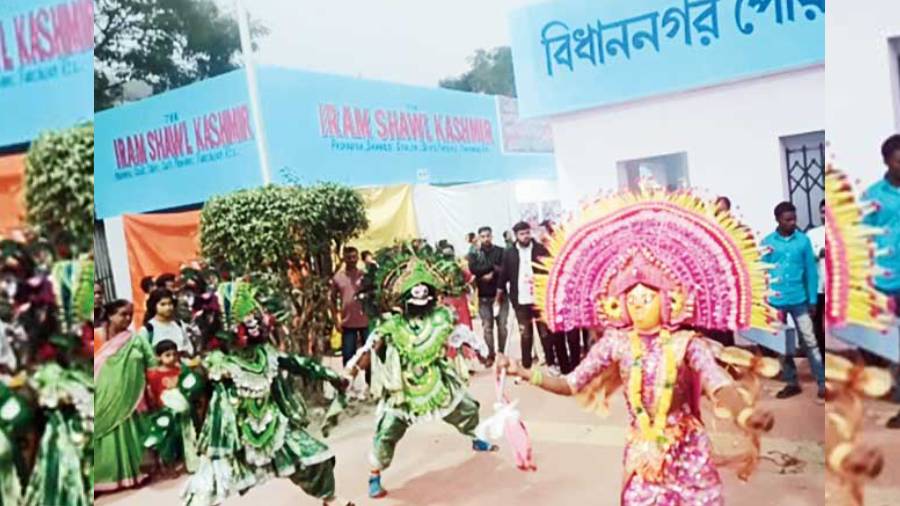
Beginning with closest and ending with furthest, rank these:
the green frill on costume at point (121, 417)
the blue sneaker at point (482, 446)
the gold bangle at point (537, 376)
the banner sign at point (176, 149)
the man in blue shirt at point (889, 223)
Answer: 1. the man in blue shirt at point (889, 223)
2. the gold bangle at point (537, 376)
3. the blue sneaker at point (482, 446)
4. the banner sign at point (176, 149)
5. the green frill on costume at point (121, 417)

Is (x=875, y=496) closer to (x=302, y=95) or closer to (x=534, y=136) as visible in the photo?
(x=534, y=136)

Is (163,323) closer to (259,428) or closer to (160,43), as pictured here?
(259,428)

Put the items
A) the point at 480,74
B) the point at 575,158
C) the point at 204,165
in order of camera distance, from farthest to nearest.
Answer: the point at 204,165, the point at 480,74, the point at 575,158

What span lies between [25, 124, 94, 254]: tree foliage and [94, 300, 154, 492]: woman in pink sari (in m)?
0.27

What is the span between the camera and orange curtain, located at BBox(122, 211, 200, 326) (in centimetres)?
248

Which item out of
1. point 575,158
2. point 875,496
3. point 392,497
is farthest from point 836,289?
point 392,497

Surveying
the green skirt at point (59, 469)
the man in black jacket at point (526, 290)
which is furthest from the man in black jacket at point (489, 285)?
the green skirt at point (59, 469)

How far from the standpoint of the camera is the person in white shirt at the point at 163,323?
2455 millimetres

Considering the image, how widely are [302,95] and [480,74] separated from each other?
0.52m

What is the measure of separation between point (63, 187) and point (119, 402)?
0.68 meters

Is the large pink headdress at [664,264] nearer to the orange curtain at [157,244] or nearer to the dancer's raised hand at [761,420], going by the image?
the dancer's raised hand at [761,420]

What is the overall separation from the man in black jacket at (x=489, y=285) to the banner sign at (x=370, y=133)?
0.19 metres

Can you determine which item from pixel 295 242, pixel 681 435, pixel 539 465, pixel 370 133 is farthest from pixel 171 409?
pixel 681 435

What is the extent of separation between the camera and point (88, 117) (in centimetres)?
262
